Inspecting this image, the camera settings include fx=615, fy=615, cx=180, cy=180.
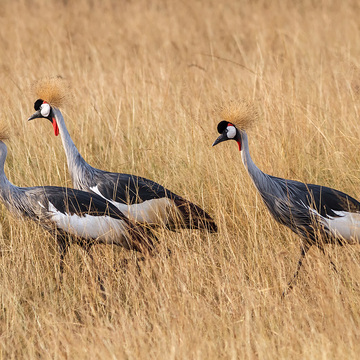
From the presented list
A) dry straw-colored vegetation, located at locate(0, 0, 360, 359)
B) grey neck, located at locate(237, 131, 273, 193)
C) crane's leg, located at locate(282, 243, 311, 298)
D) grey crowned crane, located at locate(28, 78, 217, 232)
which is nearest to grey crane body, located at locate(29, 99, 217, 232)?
grey crowned crane, located at locate(28, 78, 217, 232)

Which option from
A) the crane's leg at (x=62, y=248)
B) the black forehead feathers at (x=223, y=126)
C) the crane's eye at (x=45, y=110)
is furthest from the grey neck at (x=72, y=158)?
the black forehead feathers at (x=223, y=126)

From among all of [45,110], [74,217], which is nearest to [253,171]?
[74,217]

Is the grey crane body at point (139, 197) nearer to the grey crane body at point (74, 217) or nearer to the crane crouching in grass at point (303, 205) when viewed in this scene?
the grey crane body at point (74, 217)

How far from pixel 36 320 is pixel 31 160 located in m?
1.66

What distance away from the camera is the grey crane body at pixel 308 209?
2.99m

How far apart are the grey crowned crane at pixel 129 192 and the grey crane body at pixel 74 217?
5.8 inches

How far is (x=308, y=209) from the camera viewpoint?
3045 millimetres

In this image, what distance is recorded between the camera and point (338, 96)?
4520mm

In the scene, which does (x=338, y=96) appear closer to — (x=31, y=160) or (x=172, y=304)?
(x=31, y=160)

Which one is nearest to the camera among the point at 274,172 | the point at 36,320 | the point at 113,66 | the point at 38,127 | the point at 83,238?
the point at 36,320

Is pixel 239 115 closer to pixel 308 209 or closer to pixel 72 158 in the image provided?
pixel 308 209

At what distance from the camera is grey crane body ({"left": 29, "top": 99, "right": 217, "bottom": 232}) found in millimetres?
3309

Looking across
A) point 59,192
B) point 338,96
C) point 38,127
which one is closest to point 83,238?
point 59,192

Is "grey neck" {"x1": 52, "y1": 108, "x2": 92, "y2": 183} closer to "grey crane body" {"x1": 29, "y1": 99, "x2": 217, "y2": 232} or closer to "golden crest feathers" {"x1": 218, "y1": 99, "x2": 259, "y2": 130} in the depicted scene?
"grey crane body" {"x1": 29, "y1": 99, "x2": 217, "y2": 232}
